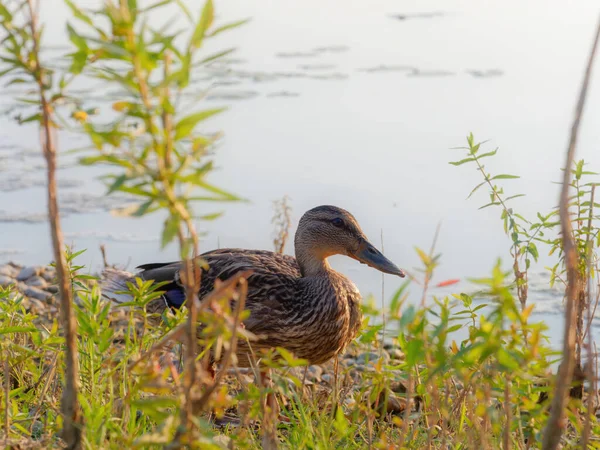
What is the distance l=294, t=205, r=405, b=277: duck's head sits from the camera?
5.09m

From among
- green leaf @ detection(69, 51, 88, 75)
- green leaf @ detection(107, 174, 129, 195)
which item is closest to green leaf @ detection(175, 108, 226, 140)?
green leaf @ detection(107, 174, 129, 195)

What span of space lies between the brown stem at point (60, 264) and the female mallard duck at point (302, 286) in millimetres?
2188

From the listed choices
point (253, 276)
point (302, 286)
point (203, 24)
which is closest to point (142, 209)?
point (203, 24)

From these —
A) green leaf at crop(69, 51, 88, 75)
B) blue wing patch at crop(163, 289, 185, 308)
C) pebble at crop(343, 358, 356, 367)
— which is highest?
green leaf at crop(69, 51, 88, 75)

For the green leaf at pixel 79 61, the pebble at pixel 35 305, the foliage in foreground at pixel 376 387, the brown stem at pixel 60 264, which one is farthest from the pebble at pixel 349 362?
the green leaf at pixel 79 61

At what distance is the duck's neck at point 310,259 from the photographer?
5111 millimetres

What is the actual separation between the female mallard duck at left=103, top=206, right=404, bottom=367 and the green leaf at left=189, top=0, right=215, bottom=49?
9.09ft

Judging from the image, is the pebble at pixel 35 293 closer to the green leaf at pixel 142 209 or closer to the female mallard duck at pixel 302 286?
the female mallard duck at pixel 302 286

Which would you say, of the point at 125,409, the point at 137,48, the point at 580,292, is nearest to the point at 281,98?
the point at 580,292

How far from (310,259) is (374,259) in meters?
0.39

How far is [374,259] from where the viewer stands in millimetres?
5031

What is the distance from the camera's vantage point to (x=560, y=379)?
6.61 feet

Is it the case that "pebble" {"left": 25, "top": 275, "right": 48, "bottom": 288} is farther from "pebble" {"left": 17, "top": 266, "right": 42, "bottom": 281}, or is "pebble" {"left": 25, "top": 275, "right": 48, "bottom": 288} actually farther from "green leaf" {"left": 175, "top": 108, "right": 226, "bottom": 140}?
"green leaf" {"left": 175, "top": 108, "right": 226, "bottom": 140}

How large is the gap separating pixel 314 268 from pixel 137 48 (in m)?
3.50
